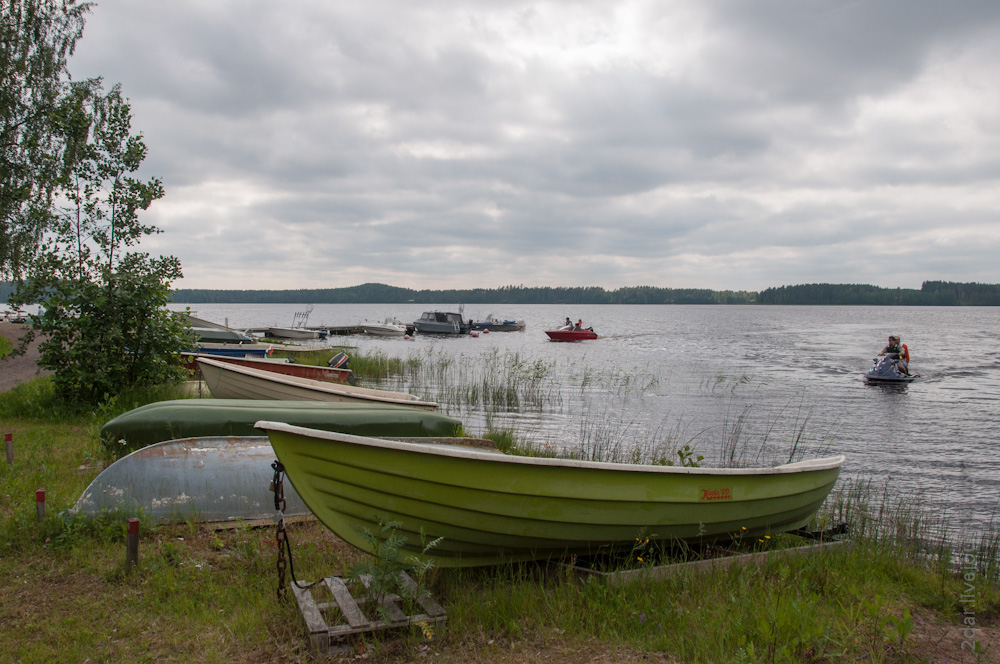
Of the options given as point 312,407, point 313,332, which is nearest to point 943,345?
point 313,332

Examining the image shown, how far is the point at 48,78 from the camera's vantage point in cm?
1777

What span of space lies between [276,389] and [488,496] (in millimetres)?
7617

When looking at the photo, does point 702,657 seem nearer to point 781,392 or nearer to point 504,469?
point 504,469

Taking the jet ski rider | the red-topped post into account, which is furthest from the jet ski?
the red-topped post

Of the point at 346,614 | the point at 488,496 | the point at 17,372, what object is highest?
the point at 488,496

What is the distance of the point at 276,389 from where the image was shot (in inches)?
423

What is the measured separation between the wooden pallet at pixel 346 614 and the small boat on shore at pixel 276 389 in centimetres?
598

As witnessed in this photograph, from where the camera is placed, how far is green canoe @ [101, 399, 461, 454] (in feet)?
22.1

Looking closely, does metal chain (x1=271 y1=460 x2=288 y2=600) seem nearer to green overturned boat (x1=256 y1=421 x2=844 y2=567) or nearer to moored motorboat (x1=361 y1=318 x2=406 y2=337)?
green overturned boat (x1=256 y1=421 x2=844 y2=567)

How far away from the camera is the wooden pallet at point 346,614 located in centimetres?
363

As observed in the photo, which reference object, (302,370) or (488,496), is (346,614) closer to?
(488,496)

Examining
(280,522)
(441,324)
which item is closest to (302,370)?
(280,522)

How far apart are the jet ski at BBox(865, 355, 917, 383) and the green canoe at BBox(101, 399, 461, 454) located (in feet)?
68.5

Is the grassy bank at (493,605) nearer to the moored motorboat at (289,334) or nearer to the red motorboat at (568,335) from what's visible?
the moored motorboat at (289,334)
